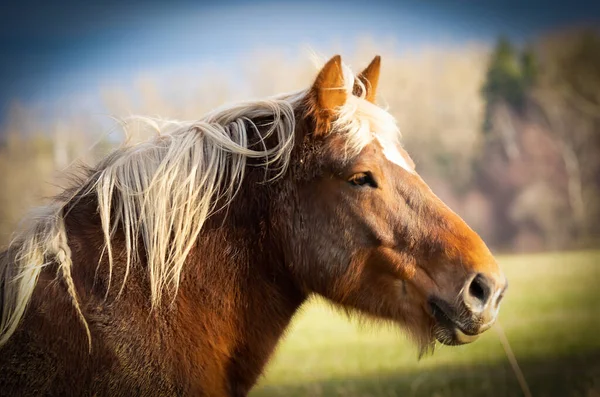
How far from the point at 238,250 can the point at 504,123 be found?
29250mm

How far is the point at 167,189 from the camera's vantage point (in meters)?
3.12

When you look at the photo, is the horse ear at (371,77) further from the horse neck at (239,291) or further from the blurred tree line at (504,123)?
the blurred tree line at (504,123)

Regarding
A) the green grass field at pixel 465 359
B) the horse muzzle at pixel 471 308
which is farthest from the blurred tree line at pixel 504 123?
the horse muzzle at pixel 471 308

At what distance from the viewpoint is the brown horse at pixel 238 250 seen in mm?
2887

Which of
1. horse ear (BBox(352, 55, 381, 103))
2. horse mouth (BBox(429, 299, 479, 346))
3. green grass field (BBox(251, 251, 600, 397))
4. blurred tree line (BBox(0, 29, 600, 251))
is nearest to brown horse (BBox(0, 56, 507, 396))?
horse mouth (BBox(429, 299, 479, 346))

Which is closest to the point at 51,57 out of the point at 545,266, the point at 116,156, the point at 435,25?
the point at 435,25

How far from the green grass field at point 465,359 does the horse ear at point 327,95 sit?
1114 millimetres

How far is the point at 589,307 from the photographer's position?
43.0 ft

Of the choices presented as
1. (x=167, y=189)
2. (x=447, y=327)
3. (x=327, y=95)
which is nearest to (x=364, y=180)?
(x=327, y=95)

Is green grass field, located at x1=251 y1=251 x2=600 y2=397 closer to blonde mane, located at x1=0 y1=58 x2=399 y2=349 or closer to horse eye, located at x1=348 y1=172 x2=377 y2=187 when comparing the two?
horse eye, located at x1=348 y1=172 x2=377 y2=187

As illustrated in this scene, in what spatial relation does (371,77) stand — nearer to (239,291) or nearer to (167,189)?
(167,189)

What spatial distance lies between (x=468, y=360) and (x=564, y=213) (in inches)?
818

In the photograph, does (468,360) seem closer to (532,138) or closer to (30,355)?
(30,355)

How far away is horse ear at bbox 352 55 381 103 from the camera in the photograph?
3.71m
